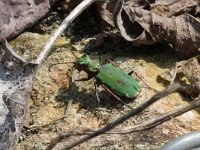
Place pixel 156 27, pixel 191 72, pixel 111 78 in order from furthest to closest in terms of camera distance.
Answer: pixel 156 27 → pixel 191 72 → pixel 111 78

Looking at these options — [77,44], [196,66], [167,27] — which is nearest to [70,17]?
[77,44]

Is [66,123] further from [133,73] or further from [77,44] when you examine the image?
[77,44]

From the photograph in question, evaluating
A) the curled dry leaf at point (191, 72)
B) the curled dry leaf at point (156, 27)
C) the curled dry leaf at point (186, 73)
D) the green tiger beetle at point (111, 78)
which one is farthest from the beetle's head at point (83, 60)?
the curled dry leaf at point (191, 72)

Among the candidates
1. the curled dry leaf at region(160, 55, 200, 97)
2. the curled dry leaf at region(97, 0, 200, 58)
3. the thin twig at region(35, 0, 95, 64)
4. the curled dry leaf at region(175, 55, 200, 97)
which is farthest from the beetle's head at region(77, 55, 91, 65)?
the curled dry leaf at region(175, 55, 200, 97)

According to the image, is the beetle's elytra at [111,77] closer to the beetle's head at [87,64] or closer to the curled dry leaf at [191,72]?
the beetle's head at [87,64]

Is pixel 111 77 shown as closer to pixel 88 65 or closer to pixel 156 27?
pixel 88 65

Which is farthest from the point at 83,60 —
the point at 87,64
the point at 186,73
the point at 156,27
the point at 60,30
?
the point at 186,73
